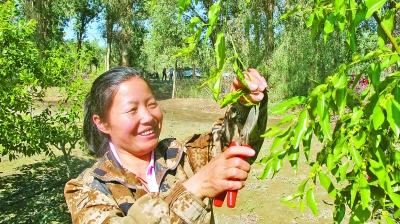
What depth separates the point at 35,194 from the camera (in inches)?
262

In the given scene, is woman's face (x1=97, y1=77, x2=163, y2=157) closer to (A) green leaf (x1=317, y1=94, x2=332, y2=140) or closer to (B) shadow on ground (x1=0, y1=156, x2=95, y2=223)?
(A) green leaf (x1=317, y1=94, x2=332, y2=140)

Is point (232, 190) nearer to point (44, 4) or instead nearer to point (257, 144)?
point (257, 144)

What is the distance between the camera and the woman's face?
1.65 meters

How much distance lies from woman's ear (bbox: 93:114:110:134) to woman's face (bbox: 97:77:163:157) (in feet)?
0.13

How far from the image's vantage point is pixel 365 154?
1155 mm

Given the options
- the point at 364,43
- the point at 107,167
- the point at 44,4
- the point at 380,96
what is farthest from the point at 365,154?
the point at 44,4

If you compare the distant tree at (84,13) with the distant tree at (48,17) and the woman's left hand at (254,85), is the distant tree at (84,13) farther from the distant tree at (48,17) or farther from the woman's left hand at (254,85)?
the woman's left hand at (254,85)

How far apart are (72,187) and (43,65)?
4939 mm

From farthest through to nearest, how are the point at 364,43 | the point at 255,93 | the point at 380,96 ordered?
the point at 364,43, the point at 255,93, the point at 380,96

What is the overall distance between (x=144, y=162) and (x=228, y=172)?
26.3 inches

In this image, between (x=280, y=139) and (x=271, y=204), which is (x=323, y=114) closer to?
(x=280, y=139)

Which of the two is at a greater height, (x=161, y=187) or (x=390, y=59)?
(x=390, y=59)

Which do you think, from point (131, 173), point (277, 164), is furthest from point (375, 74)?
point (131, 173)

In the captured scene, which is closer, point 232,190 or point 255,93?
point 232,190
